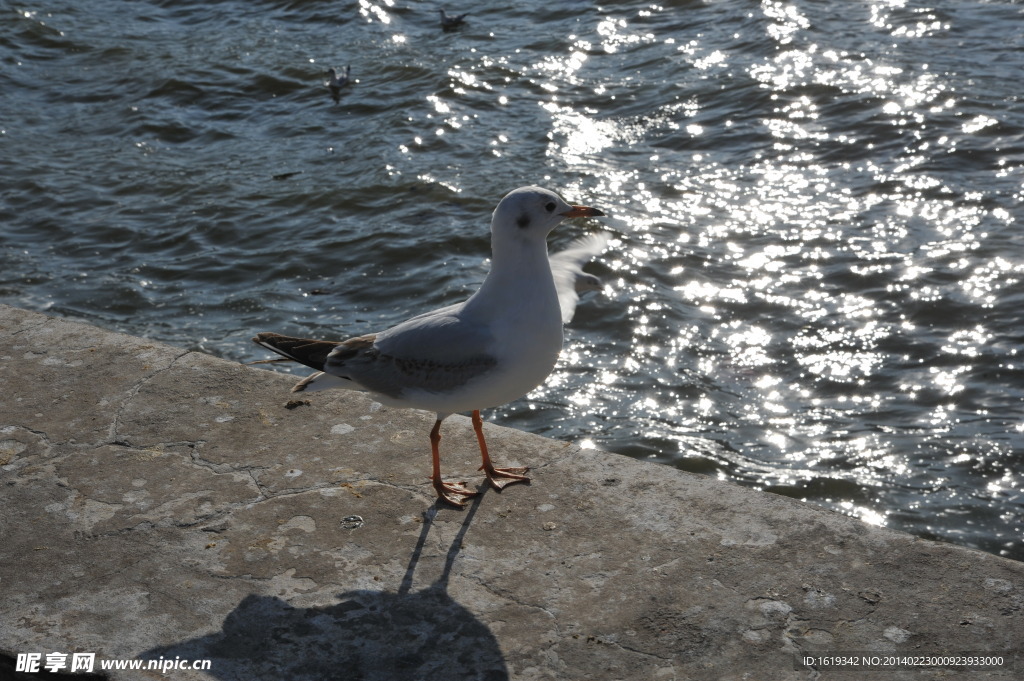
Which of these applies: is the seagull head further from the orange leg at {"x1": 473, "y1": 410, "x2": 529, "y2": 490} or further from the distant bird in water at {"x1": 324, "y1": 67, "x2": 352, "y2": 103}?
the distant bird in water at {"x1": 324, "y1": 67, "x2": 352, "y2": 103}

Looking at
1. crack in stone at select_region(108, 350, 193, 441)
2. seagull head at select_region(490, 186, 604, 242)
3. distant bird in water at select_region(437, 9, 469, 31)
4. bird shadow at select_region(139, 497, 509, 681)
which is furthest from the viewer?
distant bird in water at select_region(437, 9, 469, 31)

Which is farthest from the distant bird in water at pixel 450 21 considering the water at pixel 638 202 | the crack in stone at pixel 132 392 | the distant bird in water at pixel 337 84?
the crack in stone at pixel 132 392

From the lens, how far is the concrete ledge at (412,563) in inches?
124

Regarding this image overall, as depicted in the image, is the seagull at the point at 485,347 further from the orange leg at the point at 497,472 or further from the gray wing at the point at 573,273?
the gray wing at the point at 573,273

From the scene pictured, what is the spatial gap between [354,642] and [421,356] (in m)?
1.12

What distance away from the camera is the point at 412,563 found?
141 inches

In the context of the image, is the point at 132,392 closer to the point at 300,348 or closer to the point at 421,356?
the point at 300,348

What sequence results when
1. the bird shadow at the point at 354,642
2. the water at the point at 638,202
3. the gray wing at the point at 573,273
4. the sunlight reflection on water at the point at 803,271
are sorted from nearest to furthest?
the bird shadow at the point at 354,642 → the gray wing at the point at 573,273 → the sunlight reflection on water at the point at 803,271 → the water at the point at 638,202

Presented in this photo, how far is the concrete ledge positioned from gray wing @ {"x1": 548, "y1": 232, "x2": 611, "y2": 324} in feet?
1.92

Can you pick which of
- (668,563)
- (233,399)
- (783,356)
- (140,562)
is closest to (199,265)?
(233,399)

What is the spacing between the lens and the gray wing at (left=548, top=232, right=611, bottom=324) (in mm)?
4461

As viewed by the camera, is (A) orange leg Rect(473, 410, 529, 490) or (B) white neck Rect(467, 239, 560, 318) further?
(A) orange leg Rect(473, 410, 529, 490)

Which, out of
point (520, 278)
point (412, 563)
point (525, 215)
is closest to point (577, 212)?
point (525, 215)

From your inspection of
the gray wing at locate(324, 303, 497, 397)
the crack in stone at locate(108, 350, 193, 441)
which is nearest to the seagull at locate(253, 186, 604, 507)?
the gray wing at locate(324, 303, 497, 397)
